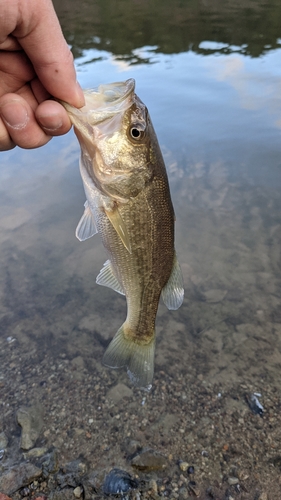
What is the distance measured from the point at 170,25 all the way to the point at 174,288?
842 inches

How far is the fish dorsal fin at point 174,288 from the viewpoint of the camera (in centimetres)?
271

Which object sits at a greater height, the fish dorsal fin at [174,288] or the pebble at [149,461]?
the fish dorsal fin at [174,288]

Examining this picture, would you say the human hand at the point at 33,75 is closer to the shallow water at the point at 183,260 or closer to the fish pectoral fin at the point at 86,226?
the fish pectoral fin at the point at 86,226

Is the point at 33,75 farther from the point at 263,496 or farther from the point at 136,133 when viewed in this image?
the point at 263,496

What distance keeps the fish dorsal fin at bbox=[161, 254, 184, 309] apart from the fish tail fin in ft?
1.12

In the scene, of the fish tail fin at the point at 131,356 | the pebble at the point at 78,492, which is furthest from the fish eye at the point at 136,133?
the pebble at the point at 78,492

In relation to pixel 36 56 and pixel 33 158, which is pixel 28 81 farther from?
pixel 33 158

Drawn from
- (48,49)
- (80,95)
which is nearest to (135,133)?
(80,95)

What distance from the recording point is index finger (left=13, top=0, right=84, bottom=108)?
6.35 ft

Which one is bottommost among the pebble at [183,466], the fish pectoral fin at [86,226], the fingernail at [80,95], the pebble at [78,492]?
the pebble at [183,466]

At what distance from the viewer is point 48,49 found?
2041mm

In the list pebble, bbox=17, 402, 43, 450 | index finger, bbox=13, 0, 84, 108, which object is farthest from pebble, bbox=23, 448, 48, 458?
index finger, bbox=13, 0, 84, 108

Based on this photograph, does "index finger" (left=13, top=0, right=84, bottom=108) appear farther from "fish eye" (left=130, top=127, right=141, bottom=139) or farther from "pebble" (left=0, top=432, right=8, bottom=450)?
"pebble" (left=0, top=432, right=8, bottom=450)

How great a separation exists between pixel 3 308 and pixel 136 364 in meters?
2.71
